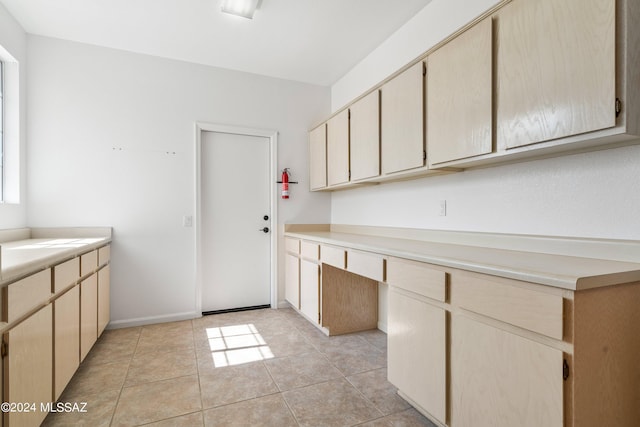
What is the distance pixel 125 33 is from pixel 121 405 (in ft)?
9.89

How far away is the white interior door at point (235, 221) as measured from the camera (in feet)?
11.7

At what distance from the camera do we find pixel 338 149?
326 cm

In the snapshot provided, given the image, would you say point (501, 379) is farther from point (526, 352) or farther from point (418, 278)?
point (418, 278)

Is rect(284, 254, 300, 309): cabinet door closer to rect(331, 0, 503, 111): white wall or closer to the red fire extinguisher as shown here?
the red fire extinguisher

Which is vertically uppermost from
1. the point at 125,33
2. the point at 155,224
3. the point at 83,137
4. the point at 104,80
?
the point at 125,33

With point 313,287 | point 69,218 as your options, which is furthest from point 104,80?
point 313,287

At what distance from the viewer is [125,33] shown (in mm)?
2924

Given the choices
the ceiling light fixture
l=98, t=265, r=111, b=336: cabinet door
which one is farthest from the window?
the ceiling light fixture

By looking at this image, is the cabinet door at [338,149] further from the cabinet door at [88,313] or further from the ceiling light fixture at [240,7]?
the cabinet door at [88,313]

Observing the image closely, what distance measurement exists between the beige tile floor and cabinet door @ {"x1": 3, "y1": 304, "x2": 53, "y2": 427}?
0.36m

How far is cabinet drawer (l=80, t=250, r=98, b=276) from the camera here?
2229 mm

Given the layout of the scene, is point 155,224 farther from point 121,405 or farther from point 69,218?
point 121,405

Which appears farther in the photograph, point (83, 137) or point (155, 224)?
point (155, 224)

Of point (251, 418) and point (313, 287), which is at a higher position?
point (313, 287)
